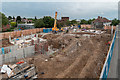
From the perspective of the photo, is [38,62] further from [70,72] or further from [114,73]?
[114,73]

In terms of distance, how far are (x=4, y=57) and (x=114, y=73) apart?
11.4 meters

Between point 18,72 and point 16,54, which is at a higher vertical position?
point 16,54

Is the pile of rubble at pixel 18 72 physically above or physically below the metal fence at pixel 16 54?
below

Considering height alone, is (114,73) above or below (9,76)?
above

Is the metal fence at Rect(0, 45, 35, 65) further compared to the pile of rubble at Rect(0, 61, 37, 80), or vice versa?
the metal fence at Rect(0, 45, 35, 65)

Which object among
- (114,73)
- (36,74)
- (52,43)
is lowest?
(36,74)

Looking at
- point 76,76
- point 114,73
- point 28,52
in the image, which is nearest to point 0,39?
point 28,52

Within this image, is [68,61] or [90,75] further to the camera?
[68,61]

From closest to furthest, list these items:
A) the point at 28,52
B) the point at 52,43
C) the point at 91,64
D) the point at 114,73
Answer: the point at 114,73 → the point at 91,64 → the point at 28,52 → the point at 52,43

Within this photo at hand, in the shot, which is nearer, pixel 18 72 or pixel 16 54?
pixel 18 72

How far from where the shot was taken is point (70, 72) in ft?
28.7

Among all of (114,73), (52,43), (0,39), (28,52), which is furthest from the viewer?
(0,39)

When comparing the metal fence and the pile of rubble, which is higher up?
the metal fence

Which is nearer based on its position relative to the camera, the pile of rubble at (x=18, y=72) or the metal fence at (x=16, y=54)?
the pile of rubble at (x=18, y=72)
